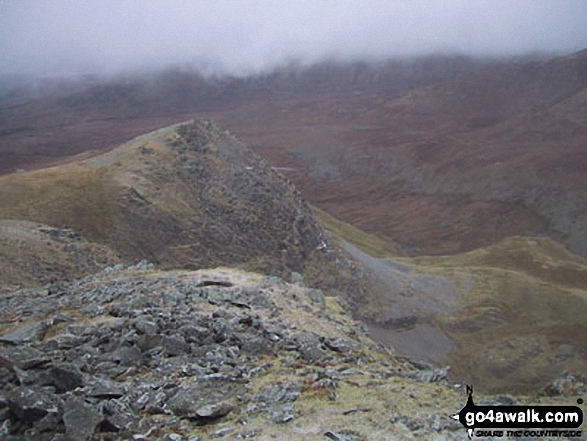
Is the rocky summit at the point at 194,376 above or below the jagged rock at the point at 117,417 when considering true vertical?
below

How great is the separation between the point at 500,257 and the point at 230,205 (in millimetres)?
40068

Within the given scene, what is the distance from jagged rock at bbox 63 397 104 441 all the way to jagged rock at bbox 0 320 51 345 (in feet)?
17.3

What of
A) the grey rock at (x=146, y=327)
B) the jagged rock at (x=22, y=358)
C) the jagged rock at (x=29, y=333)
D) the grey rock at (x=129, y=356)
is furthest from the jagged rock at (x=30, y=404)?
the grey rock at (x=146, y=327)

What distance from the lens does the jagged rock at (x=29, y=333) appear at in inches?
613

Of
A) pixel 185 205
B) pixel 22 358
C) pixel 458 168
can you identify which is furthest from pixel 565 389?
pixel 458 168

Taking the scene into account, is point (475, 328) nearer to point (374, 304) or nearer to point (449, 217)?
point (374, 304)

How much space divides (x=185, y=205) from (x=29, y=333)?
1077 inches

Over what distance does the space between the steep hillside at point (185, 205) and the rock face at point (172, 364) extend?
15957 millimetres

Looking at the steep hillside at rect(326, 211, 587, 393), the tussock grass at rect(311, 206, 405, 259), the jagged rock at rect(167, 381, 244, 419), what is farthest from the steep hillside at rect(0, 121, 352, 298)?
the jagged rock at rect(167, 381, 244, 419)

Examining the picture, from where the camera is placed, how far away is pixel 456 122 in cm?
18938

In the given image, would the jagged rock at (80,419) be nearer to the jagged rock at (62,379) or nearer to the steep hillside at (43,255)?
the jagged rock at (62,379)

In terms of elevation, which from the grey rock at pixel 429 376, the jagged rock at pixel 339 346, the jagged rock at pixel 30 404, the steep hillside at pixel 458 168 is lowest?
the steep hillside at pixel 458 168

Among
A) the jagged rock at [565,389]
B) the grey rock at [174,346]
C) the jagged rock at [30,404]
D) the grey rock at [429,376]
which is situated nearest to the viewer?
the jagged rock at [30,404]

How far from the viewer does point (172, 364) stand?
14320mm
